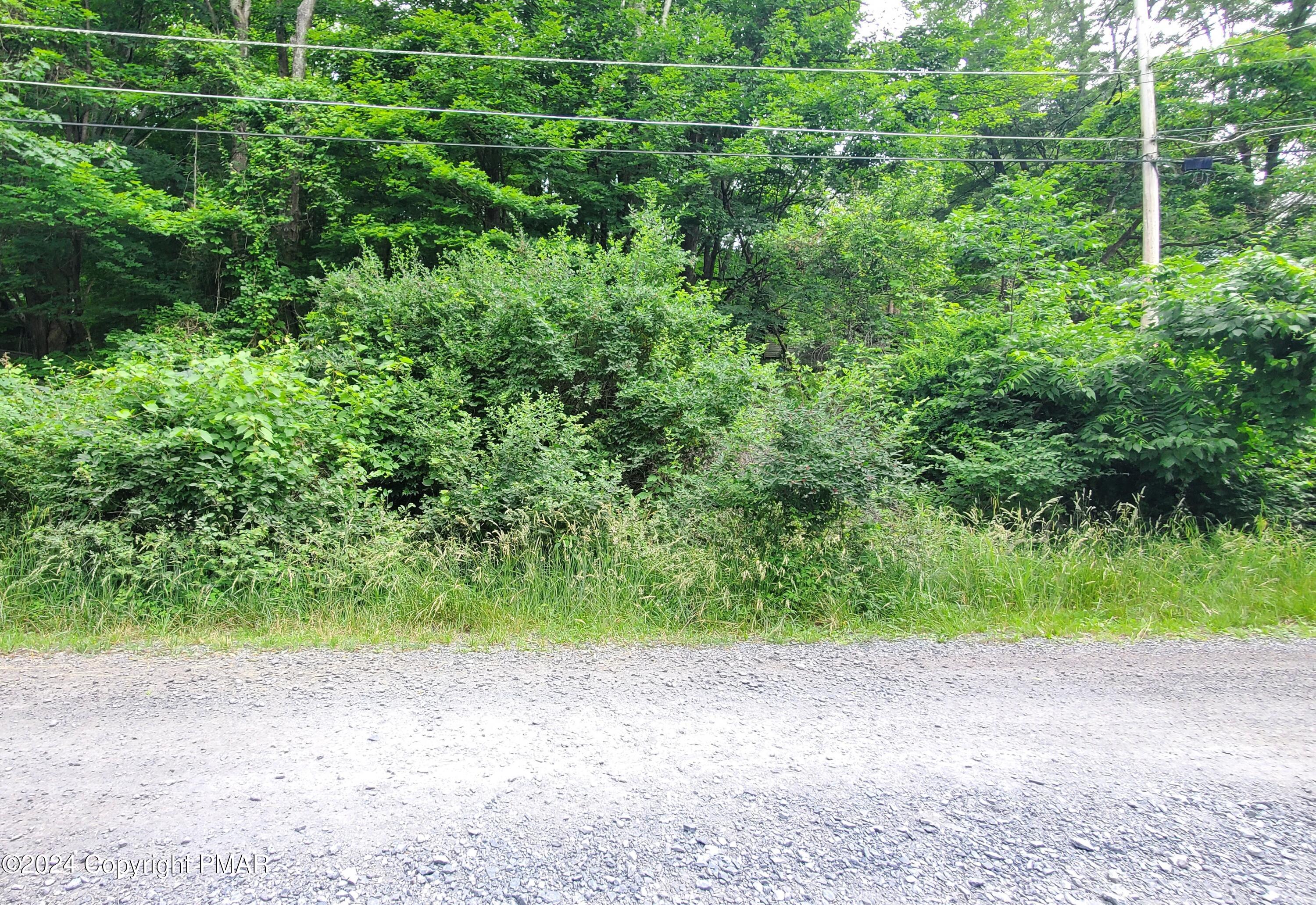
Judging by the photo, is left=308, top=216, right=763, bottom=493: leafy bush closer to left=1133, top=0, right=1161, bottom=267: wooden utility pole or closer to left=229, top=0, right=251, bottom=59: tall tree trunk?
left=1133, top=0, right=1161, bottom=267: wooden utility pole

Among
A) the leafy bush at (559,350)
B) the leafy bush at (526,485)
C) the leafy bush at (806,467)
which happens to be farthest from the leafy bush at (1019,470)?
the leafy bush at (526,485)

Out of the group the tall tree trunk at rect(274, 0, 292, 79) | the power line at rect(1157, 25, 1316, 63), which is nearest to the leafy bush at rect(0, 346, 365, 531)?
the tall tree trunk at rect(274, 0, 292, 79)

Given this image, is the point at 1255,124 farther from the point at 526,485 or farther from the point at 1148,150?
the point at 526,485

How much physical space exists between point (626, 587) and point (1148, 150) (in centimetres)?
1361

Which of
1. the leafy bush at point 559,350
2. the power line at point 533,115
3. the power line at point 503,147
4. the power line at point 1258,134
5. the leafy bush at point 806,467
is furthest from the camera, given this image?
the power line at point 503,147

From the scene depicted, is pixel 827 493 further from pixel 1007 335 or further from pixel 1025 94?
pixel 1025 94

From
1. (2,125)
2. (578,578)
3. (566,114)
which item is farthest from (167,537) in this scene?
(566,114)

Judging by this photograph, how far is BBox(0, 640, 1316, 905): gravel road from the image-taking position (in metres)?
1.88

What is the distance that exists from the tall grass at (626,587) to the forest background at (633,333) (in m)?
0.04

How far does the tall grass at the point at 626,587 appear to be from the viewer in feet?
13.7

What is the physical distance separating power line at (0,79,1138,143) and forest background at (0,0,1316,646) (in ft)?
1.09

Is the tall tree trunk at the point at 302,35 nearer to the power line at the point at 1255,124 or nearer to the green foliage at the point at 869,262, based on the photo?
the green foliage at the point at 869,262

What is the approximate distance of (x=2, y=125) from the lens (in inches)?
383

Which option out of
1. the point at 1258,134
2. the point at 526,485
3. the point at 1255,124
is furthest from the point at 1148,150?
the point at 526,485
